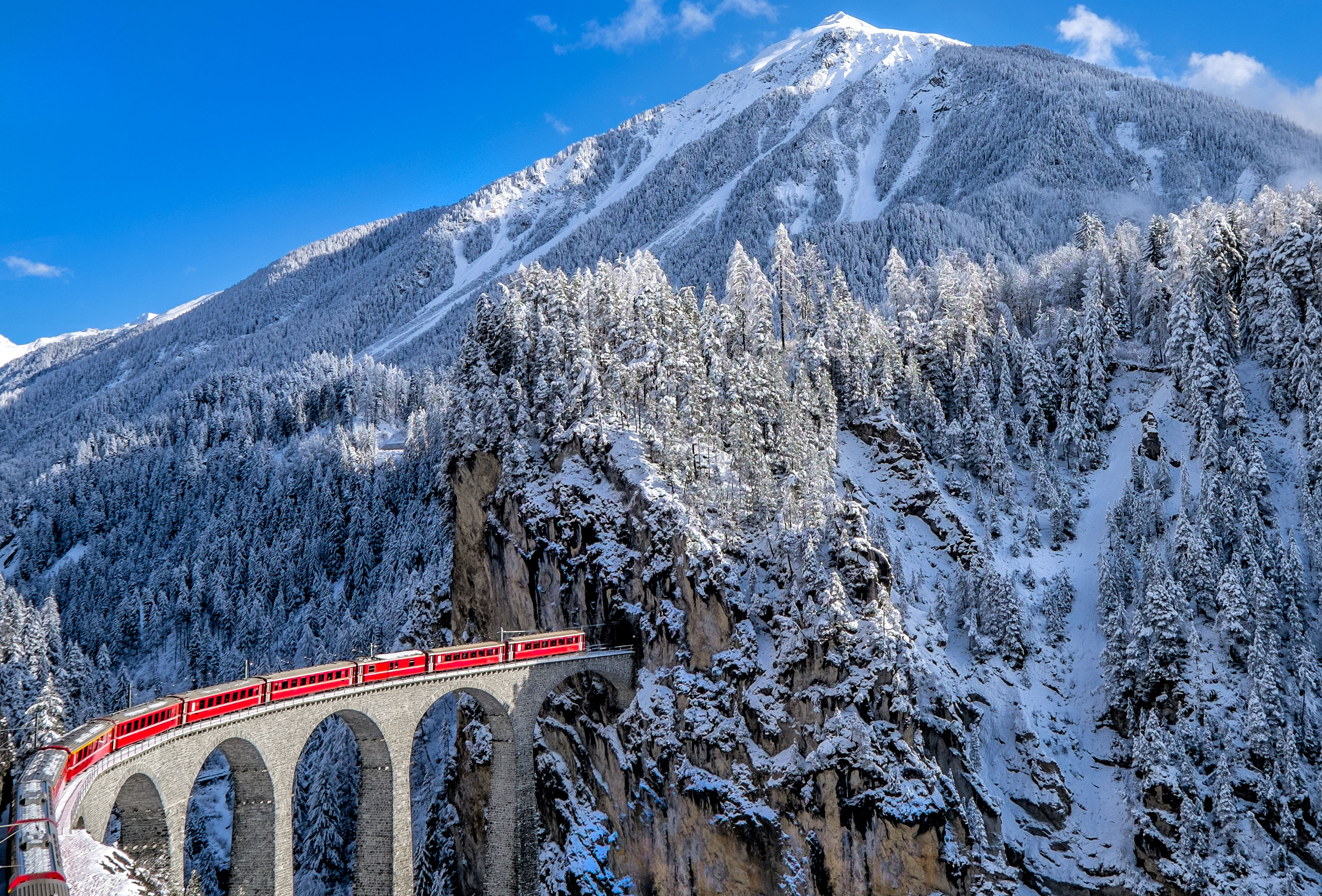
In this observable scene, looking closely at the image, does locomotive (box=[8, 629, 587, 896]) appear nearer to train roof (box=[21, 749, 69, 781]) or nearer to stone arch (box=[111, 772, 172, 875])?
train roof (box=[21, 749, 69, 781])

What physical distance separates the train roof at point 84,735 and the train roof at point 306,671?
6042mm

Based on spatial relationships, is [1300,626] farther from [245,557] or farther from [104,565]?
[104,565]

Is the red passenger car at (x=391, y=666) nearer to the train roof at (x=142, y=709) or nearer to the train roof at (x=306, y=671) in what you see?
the train roof at (x=306, y=671)

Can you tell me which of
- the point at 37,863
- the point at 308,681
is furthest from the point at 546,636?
the point at 37,863

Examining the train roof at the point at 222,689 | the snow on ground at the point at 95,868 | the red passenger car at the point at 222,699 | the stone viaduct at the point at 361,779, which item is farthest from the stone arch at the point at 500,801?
the snow on ground at the point at 95,868

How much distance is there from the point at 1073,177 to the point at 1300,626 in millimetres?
141510

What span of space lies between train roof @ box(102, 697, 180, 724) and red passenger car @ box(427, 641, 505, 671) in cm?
1209

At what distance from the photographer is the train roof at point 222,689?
33.3 m

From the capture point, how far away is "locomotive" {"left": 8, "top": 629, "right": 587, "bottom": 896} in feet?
66.0

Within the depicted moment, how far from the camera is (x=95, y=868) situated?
2244 cm

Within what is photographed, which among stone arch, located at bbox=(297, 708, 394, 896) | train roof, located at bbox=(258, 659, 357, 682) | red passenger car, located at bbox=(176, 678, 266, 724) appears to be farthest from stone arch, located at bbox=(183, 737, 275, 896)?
stone arch, located at bbox=(297, 708, 394, 896)

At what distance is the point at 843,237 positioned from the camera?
138m

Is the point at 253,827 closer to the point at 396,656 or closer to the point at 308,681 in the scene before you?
the point at 308,681

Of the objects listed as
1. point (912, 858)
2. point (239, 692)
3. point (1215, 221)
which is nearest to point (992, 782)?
point (912, 858)
